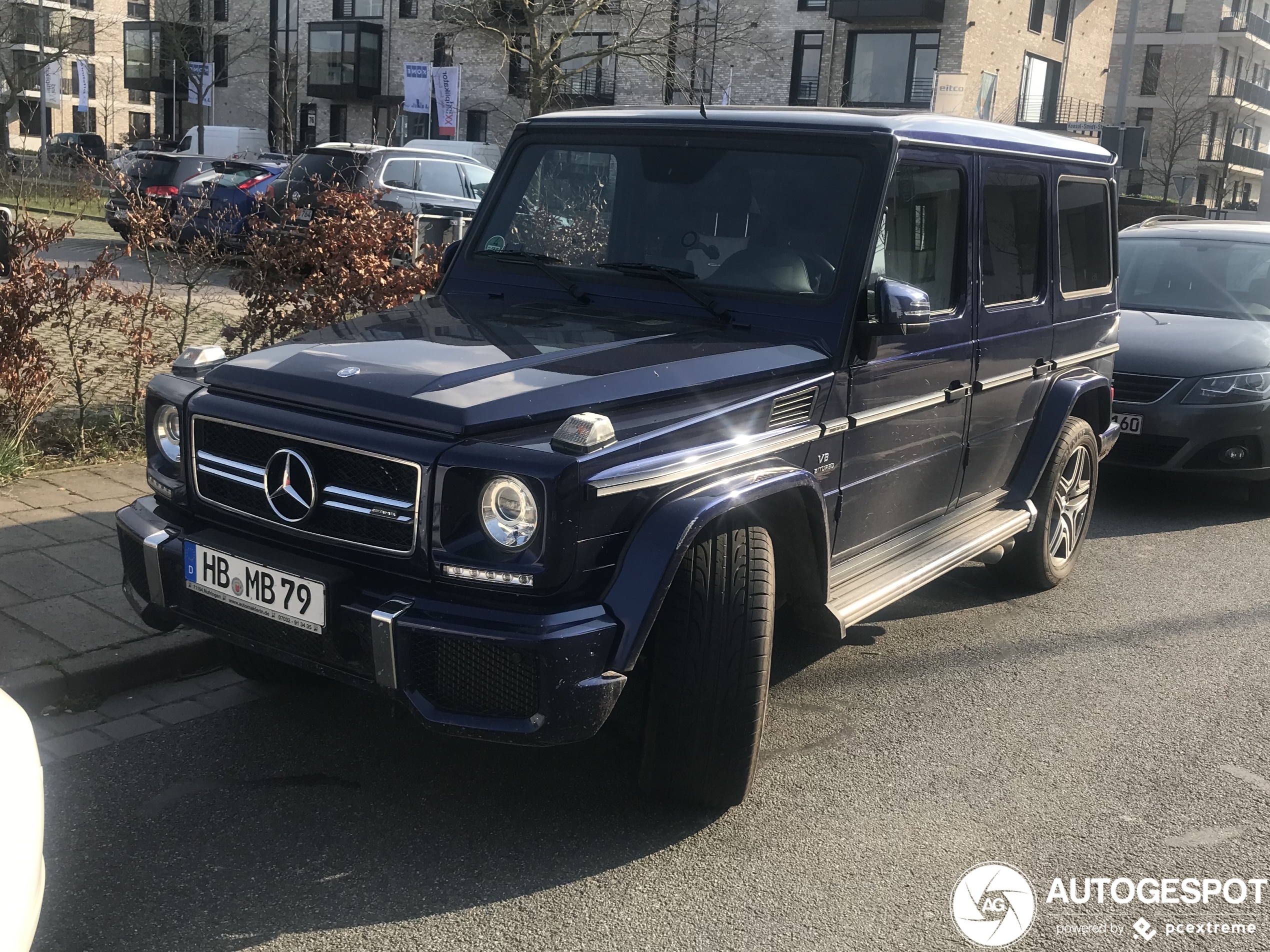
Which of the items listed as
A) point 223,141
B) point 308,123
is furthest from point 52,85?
point 308,123

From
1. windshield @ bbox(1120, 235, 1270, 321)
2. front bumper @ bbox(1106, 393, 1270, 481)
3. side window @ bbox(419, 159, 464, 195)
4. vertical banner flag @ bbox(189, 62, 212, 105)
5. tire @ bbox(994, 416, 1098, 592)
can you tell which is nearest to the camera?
tire @ bbox(994, 416, 1098, 592)

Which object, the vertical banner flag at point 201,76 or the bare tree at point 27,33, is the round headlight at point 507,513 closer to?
→ the bare tree at point 27,33

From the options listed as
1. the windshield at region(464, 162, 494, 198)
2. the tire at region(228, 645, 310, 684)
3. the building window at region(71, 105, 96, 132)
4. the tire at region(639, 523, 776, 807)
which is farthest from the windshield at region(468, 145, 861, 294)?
the building window at region(71, 105, 96, 132)

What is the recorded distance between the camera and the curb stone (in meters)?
4.16

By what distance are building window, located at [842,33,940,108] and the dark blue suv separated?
36.9 meters

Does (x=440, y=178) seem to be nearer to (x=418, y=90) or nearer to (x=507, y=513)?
(x=507, y=513)

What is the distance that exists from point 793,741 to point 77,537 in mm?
3307

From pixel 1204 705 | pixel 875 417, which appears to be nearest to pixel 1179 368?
pixel 1204 705

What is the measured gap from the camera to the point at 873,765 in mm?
4133

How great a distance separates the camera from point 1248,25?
207ft

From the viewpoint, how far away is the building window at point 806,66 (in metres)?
41.5

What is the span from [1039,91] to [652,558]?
46328 mm

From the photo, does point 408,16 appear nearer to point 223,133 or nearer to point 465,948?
point 223,133

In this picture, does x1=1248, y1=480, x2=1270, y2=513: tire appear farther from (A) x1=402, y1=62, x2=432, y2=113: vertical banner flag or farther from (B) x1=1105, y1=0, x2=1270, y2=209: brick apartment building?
(B) x1=1105, y1=0, x2=1270, y2=209: brick apartment building
